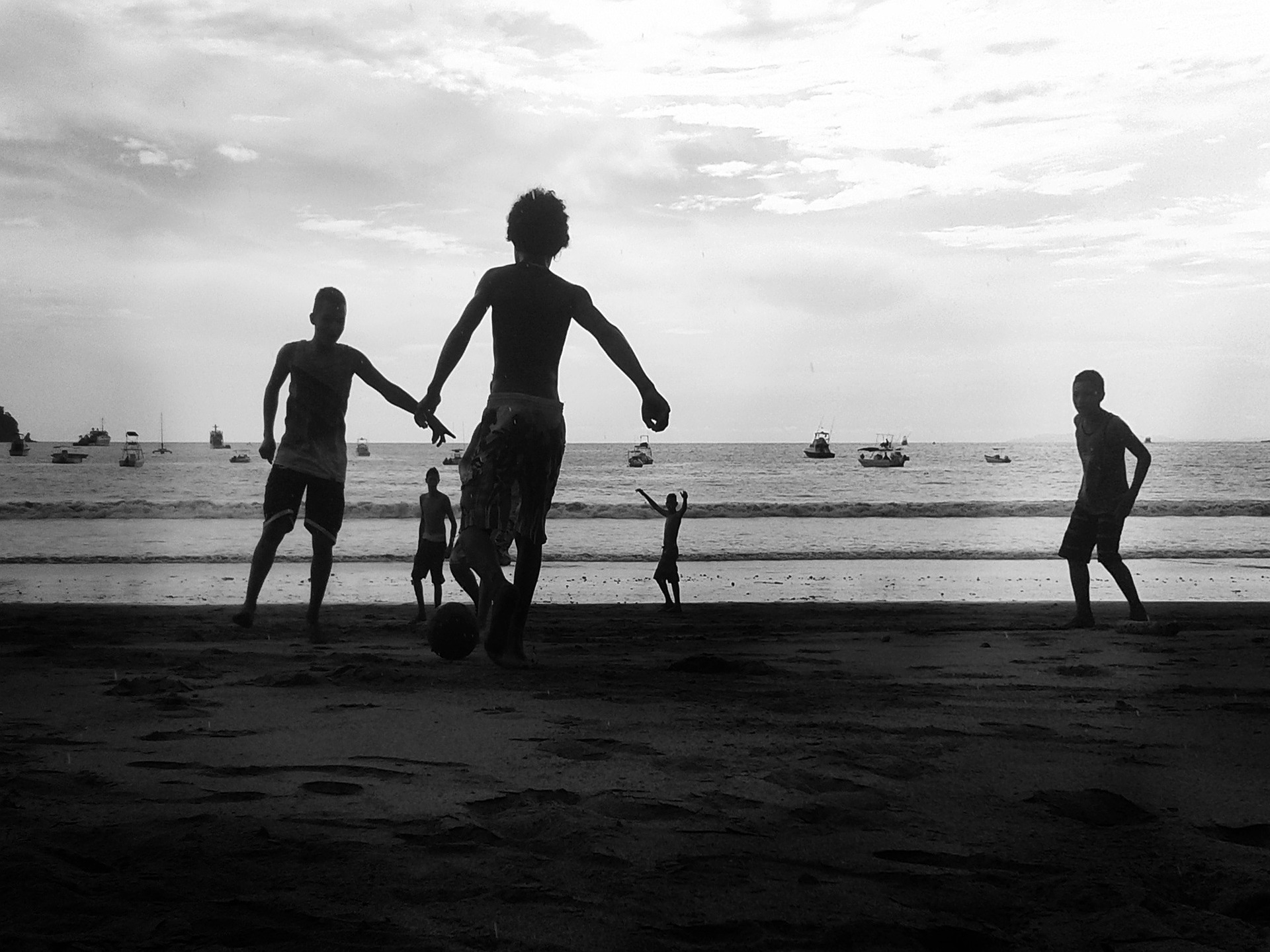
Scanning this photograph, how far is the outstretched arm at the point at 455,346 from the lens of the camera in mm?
4770

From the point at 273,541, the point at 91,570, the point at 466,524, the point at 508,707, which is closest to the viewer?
the point at 508,707

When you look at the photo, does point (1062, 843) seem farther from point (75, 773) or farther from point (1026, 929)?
point (75, 773)

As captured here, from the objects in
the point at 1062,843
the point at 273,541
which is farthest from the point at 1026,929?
the point at 273,541

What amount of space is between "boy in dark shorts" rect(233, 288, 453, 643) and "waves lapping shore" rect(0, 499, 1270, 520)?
71.5 feet

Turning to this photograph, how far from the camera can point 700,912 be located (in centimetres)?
188

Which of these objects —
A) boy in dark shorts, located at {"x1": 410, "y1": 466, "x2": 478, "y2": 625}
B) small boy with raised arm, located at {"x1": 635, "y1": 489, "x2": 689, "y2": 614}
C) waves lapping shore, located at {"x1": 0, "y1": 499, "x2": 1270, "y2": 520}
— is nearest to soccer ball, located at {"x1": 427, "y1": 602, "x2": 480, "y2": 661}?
boy in dark shorts, located at {"x1": 410, "y1": 466, "x2": 478, "y2": 625}

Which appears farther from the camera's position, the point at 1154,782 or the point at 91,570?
the point at 91,570

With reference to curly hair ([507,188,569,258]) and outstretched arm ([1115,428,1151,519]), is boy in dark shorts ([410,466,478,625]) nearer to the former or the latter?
curly hair ([507,188,569,258])

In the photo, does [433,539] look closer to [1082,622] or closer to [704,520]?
[1082,622]

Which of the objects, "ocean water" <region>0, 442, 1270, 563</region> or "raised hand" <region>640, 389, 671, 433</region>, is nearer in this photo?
"raised hand" <region>640, 389, 671, 433</region>

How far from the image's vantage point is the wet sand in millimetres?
1835

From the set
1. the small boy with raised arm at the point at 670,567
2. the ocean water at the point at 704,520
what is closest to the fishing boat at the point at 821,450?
the ocean water at the point at 704,520

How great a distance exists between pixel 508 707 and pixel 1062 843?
6.61 feet

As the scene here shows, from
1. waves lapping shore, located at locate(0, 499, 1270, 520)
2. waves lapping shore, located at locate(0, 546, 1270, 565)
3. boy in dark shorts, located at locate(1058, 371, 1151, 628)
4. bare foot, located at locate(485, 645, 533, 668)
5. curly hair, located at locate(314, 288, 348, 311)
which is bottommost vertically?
waves lapping shore, located at locate(0, 546, 1270, 565)
